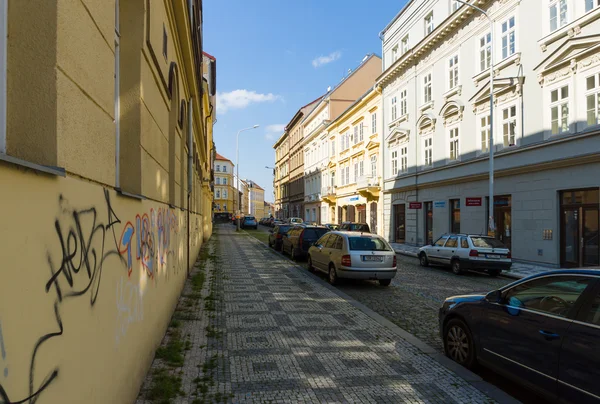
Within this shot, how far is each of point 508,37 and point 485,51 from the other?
1.62 meters

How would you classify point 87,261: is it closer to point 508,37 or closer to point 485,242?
point 485,242

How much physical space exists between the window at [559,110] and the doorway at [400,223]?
45.2 feet

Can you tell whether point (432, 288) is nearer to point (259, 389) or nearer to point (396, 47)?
point (259, 389)

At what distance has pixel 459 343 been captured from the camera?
220 inches

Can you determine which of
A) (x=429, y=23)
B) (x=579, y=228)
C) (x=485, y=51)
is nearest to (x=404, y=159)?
(x=429, y=23)

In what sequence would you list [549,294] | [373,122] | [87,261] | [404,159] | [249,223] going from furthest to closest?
[249,223], [373,122], [404,159], [549,294], [87,261]

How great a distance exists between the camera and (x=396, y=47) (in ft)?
104

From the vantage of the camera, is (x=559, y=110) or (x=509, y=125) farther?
(x=509, y=125)

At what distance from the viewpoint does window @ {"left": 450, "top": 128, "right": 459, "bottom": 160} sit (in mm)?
23492

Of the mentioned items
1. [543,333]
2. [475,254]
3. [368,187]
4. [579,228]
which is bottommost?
[475,254]

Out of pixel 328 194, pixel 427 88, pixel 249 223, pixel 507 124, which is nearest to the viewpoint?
pixel 507 124

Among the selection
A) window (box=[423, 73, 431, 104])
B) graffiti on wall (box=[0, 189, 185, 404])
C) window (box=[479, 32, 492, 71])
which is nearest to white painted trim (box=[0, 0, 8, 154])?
graffiti on wall (box=[0, 189, 185, 404])

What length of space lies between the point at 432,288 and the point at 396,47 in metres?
24.3

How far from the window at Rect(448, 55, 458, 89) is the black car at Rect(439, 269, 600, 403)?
817 inches
